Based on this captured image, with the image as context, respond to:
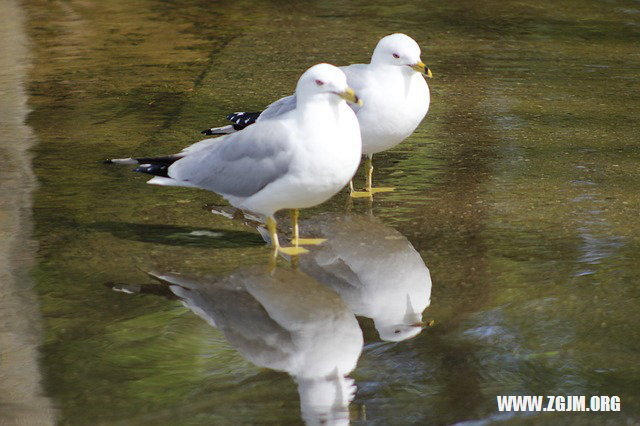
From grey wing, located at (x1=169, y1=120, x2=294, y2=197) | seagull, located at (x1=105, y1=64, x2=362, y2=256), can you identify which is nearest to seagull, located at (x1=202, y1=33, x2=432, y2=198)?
grey wing, located at (x1=169, y1=120, x2=294, y2=197)

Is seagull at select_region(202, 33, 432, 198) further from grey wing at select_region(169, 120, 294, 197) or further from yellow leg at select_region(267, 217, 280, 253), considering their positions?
yellow leg at select_region(267, 217, 280, 253)

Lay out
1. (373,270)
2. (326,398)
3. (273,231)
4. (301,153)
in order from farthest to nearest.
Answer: (273,231) → (373,270) → (301,153) → (326,398)

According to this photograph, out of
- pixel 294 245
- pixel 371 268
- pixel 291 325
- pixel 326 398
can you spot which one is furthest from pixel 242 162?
pixel 326 398

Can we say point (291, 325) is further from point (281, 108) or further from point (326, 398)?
point (281, 108)

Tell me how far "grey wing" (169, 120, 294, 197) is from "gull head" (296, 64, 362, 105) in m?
0.21

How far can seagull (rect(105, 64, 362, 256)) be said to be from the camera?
15.3 ft

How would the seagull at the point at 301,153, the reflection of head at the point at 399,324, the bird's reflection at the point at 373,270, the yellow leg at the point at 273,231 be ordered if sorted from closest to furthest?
the reflection of head at the point at 399,324
the bird's reflection at the point at 373,270
the seagull at the point at 301,153
the yellow leg at the point at 273,231

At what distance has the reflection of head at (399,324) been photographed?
416 centimetres

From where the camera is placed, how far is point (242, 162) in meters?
4.99

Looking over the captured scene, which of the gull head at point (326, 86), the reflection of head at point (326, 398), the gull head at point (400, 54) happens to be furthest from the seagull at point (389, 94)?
the reflection of head at point (326, 398)

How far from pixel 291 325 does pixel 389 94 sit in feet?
6.01

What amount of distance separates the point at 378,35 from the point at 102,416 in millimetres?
7149

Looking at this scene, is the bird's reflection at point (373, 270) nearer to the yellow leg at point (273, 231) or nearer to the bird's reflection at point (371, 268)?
the bird's reflection at point (371, 268)

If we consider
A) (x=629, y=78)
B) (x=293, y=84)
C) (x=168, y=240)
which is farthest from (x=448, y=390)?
(x=629, y=78)
